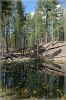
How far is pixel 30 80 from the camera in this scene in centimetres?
221

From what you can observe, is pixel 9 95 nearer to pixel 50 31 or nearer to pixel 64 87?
pixel 64 87

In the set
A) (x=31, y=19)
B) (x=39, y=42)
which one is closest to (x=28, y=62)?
(x=39, y=42)

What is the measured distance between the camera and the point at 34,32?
7.18ft

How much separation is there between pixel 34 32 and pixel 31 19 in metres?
0.10


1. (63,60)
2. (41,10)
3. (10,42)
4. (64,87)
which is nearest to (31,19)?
(41,10)

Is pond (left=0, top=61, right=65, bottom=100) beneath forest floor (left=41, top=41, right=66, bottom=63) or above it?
beneath

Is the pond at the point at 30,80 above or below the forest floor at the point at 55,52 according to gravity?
below

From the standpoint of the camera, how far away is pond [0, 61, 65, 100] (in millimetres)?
2176

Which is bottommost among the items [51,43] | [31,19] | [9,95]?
[9,95]

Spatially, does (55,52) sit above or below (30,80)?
above

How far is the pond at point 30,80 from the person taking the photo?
7.14 feet

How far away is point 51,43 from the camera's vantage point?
221cm

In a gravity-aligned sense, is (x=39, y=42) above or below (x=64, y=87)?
above

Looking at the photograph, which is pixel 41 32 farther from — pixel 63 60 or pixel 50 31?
pixel 63 60
